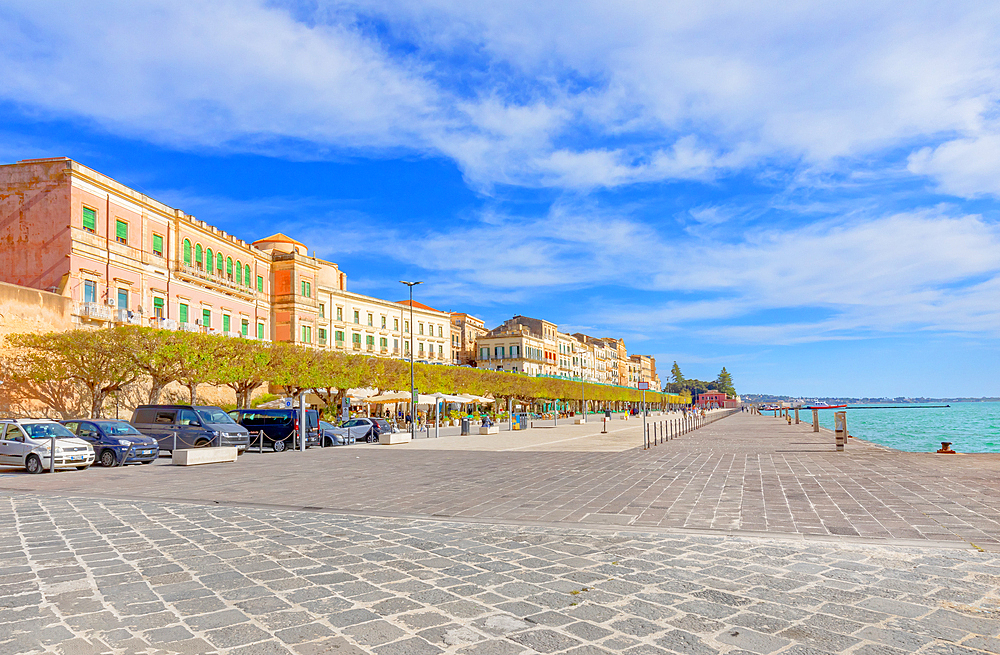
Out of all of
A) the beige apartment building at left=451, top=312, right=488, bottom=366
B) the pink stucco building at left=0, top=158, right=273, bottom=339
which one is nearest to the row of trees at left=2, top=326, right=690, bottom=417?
the pink stucco building at left=0, top=158, right=273, bottom=339

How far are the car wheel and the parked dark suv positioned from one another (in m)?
9.90

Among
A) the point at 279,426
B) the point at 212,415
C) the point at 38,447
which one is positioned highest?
the point at 212,415

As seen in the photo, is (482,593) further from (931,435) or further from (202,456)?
(931,435)

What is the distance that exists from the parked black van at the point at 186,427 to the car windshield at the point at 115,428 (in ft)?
9.45

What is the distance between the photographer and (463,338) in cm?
10669

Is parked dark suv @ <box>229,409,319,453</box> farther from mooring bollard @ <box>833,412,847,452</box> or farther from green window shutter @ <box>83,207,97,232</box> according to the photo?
mooring bollard @ <box>833,412,847,452</box>

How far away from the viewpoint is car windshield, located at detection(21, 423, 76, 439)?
17531mm

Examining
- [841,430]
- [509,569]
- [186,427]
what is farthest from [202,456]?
[841,430]

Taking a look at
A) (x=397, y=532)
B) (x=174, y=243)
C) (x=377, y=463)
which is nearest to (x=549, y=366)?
(x=174, y=243)

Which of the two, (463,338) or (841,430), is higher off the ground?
(463,338)

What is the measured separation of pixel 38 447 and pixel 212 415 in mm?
8134

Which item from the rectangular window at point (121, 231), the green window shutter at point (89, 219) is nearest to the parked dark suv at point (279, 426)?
the green window shutter at point (89, 219)

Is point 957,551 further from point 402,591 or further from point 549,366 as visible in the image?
point 549,366

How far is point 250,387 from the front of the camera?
1512 inches
